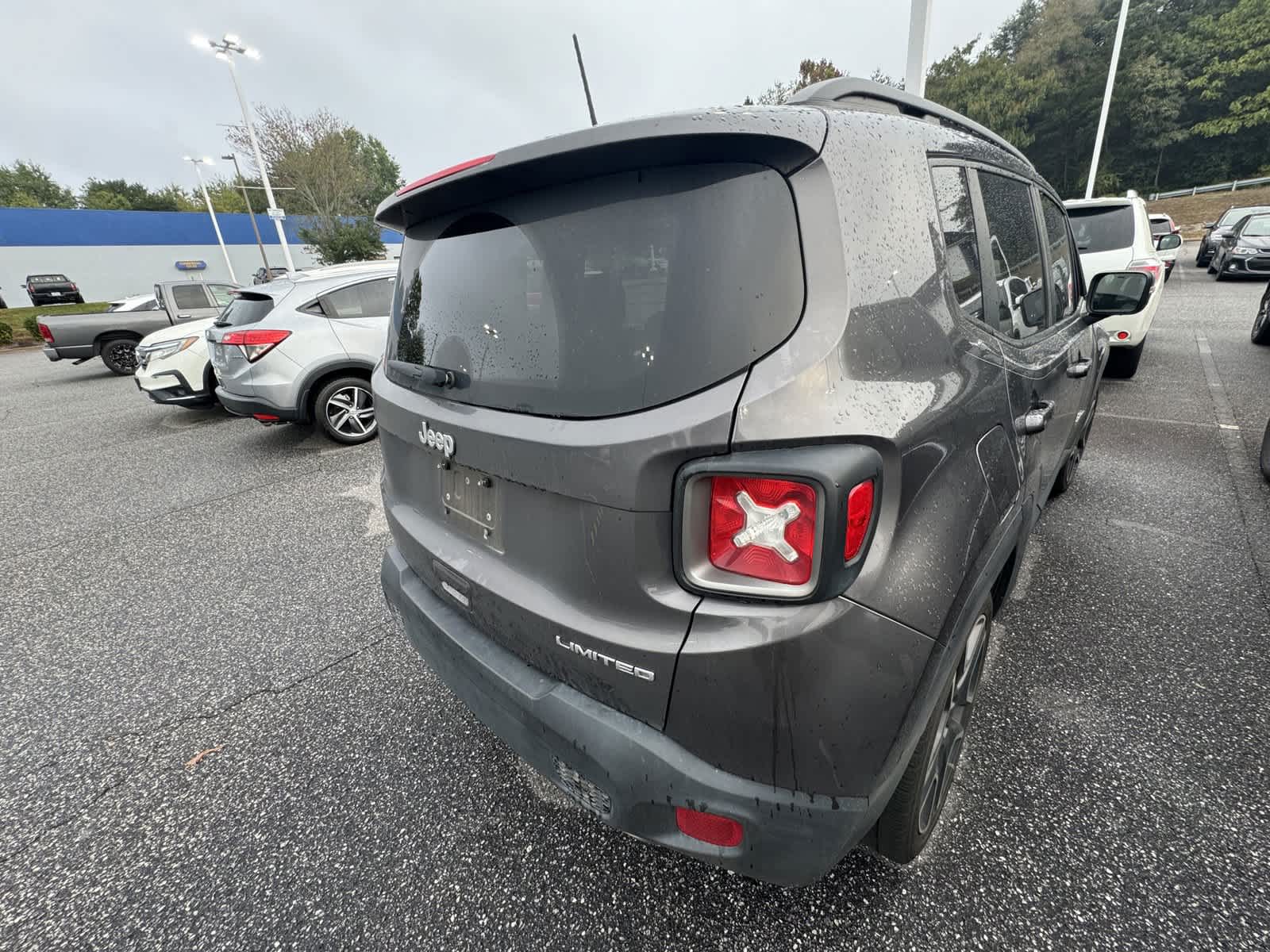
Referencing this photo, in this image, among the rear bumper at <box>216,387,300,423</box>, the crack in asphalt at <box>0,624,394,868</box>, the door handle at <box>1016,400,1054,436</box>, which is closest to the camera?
the door handle at <box>1016,400,1054,436</box>

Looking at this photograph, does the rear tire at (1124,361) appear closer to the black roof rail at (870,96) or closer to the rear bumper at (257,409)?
the black roof rail at (870,96)

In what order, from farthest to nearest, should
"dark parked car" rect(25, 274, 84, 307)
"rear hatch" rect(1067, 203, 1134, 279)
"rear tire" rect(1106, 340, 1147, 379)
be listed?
"dark parked car" rect(25, 274, 84, 307) < "rear tire" rect(1106, 340, 1147, 379) < "rear hatch" rect(1067, 203, 1134, 279)

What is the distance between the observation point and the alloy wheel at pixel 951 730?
1.40 metres

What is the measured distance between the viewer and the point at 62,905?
1.57 meters

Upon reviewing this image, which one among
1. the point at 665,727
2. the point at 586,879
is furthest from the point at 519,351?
the point at 586,879

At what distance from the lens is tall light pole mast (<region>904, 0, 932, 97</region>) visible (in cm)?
572

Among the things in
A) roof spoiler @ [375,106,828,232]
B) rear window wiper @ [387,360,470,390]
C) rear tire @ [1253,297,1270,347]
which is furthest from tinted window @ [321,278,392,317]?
→ rear tire @ [1253,297,1270,347]

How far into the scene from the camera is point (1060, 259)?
2.57m

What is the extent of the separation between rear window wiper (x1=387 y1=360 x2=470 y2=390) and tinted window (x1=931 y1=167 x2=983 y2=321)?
117 cm

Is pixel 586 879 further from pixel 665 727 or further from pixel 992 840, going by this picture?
pixel 992 840

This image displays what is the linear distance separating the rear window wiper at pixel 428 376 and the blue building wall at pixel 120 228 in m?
37.7

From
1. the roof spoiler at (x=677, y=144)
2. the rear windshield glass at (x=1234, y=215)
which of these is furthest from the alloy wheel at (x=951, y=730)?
the rear windshield glass at (x=1234, y=215)

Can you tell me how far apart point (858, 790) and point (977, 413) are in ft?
2.79

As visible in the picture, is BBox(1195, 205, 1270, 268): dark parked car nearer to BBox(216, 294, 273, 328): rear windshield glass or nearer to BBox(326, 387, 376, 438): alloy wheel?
BBox(326, 387, 376, 438): alloy wheel
